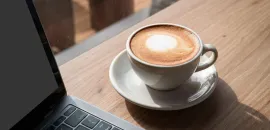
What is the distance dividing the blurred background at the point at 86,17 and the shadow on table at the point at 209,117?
0.45m

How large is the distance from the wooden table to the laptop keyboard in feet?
0.16

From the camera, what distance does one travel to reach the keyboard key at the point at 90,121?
457 millimetres

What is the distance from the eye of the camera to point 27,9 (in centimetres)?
41

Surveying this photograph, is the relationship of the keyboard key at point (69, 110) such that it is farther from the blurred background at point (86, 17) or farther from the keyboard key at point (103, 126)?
the blurred background at point (86, 17)

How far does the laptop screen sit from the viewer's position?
1.29ft

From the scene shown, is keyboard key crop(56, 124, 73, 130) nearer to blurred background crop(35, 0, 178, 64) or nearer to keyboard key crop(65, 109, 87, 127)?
keyboard key crop(65, 109, 87, 127)

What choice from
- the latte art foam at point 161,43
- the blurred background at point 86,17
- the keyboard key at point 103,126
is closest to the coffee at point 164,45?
the latte art foam at point 161,43

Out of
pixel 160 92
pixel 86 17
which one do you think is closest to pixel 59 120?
pixel 160 92

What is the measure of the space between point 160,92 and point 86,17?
894 mm

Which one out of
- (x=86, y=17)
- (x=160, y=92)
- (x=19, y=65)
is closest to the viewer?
(x=19, y=65)

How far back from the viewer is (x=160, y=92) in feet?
1.71

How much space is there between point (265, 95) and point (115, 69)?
23 centimetres

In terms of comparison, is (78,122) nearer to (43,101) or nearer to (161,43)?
(43,101)

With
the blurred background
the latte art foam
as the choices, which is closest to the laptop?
the latte art foam
